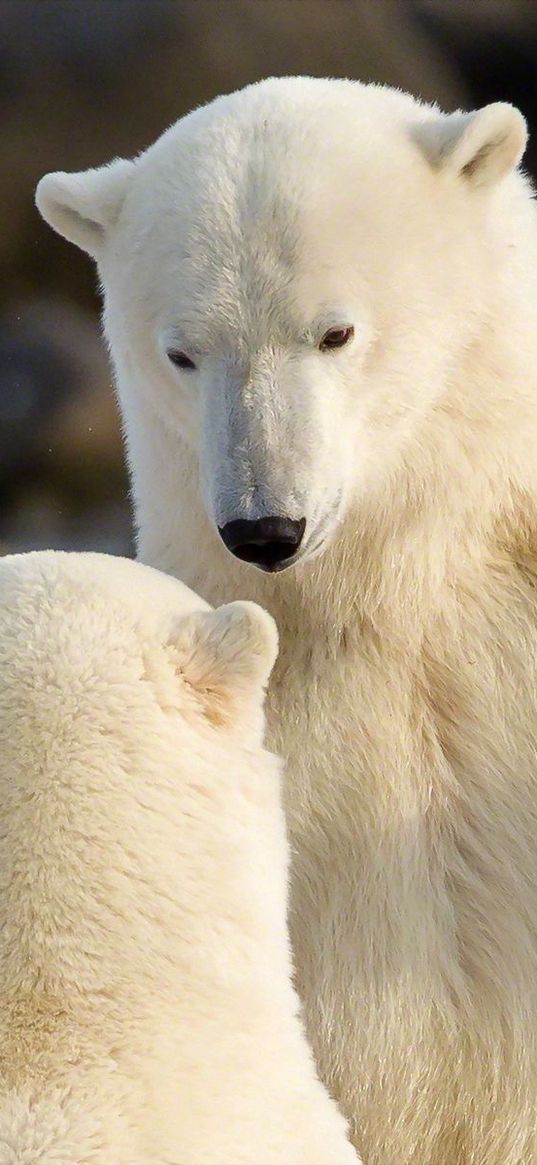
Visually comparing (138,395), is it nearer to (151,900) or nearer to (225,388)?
(225,388)

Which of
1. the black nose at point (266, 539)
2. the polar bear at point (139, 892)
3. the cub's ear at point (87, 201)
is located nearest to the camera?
the polar bear at point (139, 892)

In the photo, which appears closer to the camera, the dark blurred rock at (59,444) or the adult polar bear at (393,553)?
the adult polar bear at (393,553)

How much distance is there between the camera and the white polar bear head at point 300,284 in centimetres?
256

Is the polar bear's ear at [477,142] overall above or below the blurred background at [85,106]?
above

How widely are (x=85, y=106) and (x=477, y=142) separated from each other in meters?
3.95

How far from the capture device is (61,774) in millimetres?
2059

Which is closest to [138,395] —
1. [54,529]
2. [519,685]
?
[519,685]

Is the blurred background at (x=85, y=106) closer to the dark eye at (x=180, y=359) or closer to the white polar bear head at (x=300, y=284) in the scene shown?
the white polar bear head at (x=300, y=284)

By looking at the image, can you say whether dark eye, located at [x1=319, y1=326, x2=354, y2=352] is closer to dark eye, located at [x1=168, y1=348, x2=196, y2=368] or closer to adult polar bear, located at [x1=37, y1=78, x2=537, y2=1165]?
adult polar bear, located at [x1=37, y1=78, x2=537, y2=1165]

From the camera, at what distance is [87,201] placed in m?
2.97

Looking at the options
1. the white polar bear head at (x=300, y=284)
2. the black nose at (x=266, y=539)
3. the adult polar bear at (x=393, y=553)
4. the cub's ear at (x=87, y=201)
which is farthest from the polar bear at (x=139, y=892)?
the cub's ear at (x=87, y=201)

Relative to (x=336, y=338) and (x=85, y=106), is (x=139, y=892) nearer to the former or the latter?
(x=336, y=338)

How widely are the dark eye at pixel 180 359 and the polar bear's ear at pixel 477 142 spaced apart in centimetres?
49

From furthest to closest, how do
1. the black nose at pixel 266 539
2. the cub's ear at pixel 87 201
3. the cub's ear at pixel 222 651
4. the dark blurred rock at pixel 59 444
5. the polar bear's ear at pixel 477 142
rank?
the dark blurred rock at pixel 59 444
the cub's ear at pixel 87 201
the polar bear's ear at pixel 477 142
the black nose at pixel 266 539
the cub's ear at pixel 222 651
